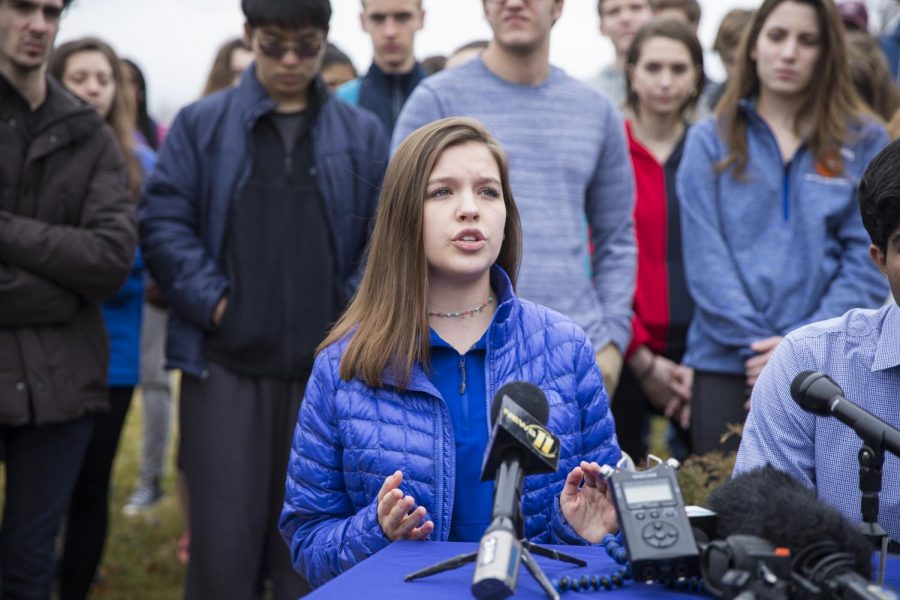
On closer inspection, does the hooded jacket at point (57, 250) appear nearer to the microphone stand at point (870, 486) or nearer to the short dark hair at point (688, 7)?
the microphone stand at point (870, 486)

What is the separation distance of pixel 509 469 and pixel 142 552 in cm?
541

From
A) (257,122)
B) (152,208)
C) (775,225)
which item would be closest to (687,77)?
(775,225)

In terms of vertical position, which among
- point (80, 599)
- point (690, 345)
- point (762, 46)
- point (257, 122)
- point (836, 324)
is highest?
point (762, 46)

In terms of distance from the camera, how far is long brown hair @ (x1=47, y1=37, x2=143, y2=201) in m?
5.90

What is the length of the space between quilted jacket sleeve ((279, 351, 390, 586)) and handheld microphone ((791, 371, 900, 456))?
119 centimetres

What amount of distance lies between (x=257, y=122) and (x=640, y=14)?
303 cm

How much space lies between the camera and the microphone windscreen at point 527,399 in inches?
84.7

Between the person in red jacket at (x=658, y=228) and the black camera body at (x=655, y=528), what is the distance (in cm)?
301

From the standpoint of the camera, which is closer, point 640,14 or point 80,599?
point 80,599

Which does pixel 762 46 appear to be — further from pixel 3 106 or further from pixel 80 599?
pixel 80 599

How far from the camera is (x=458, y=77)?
480cm

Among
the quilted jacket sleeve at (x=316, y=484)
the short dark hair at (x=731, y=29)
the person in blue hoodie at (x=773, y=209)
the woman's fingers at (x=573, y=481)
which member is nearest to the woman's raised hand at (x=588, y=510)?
the woman's fingers at (x=573, y=481)

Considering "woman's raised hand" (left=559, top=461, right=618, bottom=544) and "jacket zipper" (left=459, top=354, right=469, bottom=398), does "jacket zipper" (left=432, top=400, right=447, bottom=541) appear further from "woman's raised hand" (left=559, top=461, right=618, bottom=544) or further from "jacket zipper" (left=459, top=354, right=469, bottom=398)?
"woman's raised hand" (left=559, top=461, right=618, bottom=544)

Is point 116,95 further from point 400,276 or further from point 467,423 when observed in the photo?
point 467,423
